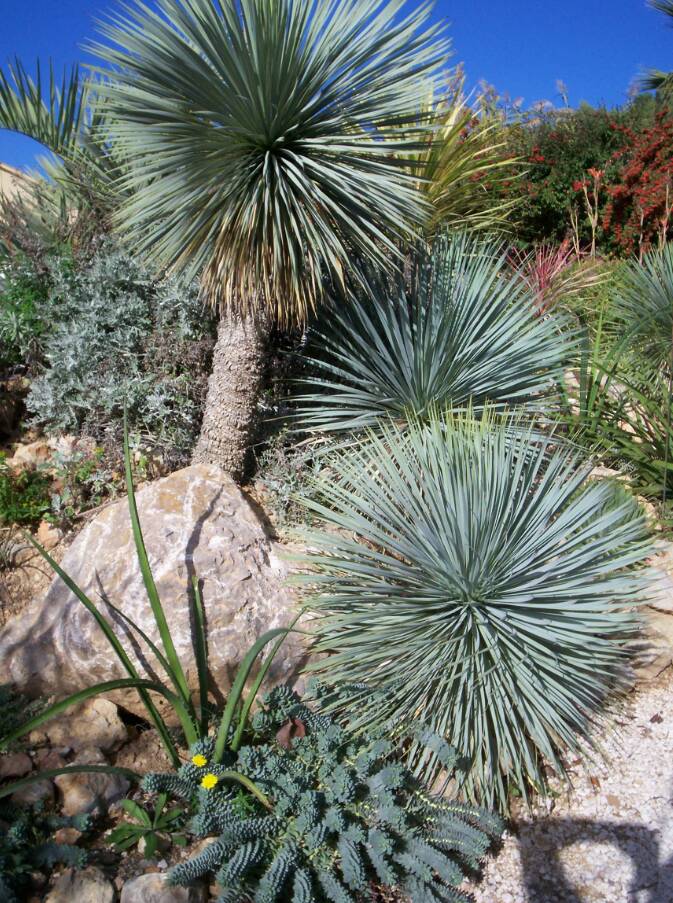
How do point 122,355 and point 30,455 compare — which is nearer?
point 30,455

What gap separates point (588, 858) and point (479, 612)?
105 cm

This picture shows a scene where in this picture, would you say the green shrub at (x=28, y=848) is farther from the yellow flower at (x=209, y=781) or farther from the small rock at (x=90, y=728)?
the yellow flower at (x=209, y=781)

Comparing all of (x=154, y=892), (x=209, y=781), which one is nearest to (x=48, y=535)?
(x=209, y=781)

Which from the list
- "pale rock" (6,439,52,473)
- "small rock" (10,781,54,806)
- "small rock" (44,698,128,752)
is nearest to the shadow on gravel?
"small rock" (44,698,128,752)

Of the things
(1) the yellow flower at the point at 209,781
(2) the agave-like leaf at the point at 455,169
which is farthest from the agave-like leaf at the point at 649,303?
(1) the yellow flower at the point at 209,781

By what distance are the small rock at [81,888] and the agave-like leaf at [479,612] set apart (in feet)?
3.51

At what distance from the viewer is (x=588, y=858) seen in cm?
259

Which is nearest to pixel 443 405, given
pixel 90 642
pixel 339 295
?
pixel 339 295

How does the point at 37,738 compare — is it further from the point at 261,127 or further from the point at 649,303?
the point at 649,303

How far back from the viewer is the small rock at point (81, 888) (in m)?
2.08

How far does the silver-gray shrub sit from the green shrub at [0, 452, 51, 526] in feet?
1.31

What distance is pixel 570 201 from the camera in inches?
402

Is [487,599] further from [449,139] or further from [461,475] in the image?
[449,139]

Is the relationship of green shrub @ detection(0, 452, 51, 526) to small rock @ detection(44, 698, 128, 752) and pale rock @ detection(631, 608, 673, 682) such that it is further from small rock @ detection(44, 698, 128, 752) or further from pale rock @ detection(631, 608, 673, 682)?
pale rock @ detection(631, 608, 673, 682)
